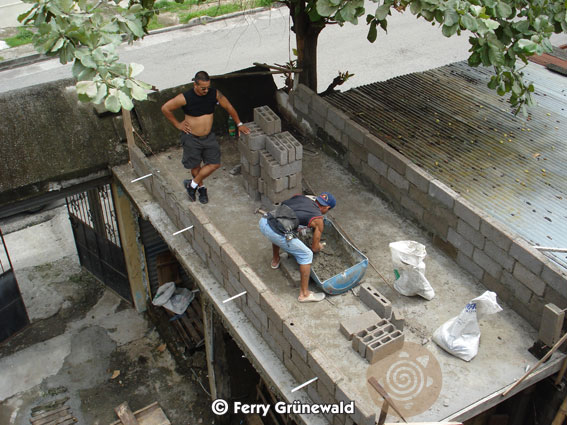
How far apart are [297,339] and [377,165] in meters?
3.69

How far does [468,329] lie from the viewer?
22.4 feet

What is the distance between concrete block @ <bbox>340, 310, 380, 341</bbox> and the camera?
272 inches

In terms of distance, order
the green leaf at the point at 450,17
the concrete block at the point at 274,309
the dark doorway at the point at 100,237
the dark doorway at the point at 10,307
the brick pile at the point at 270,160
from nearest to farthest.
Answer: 1. the concrete block at the point at 274,309
2. the green leaf at the point at 450,17
3. the brick pile at the point at 270,160
4. the dark doorway at the point at 10,307
5. the dark doorway at the point at 100,237

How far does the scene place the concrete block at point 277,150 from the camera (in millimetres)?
8391

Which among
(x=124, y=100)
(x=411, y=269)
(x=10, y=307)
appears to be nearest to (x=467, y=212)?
(x=411, y=269)

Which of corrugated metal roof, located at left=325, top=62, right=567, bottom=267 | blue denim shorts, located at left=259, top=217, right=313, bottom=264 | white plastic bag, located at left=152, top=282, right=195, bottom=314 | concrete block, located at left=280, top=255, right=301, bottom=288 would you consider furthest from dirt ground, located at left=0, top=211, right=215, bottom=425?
corrugated metal roof, located at left=325, top=62, right=567, bottom=267

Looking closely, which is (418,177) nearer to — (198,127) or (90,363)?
(198,127)

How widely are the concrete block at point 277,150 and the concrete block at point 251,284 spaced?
1.90 m

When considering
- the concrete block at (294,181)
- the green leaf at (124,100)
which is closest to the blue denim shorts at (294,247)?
the concrete block at (294,181)

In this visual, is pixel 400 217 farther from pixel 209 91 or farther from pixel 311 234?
pixel 209 91

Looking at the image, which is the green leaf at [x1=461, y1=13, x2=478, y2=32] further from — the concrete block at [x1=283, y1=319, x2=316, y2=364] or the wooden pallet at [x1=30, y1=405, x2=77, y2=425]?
the wooden pallet at [x1=30, y1=405, x2=77, y2=425]

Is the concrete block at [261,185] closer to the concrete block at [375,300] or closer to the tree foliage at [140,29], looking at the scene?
the concrete block at [375,300]

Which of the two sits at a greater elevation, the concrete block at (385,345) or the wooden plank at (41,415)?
the concrete block at (385,345)

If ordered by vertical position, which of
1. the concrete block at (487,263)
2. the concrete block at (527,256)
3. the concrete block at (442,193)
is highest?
the concrete block at (442,193)
